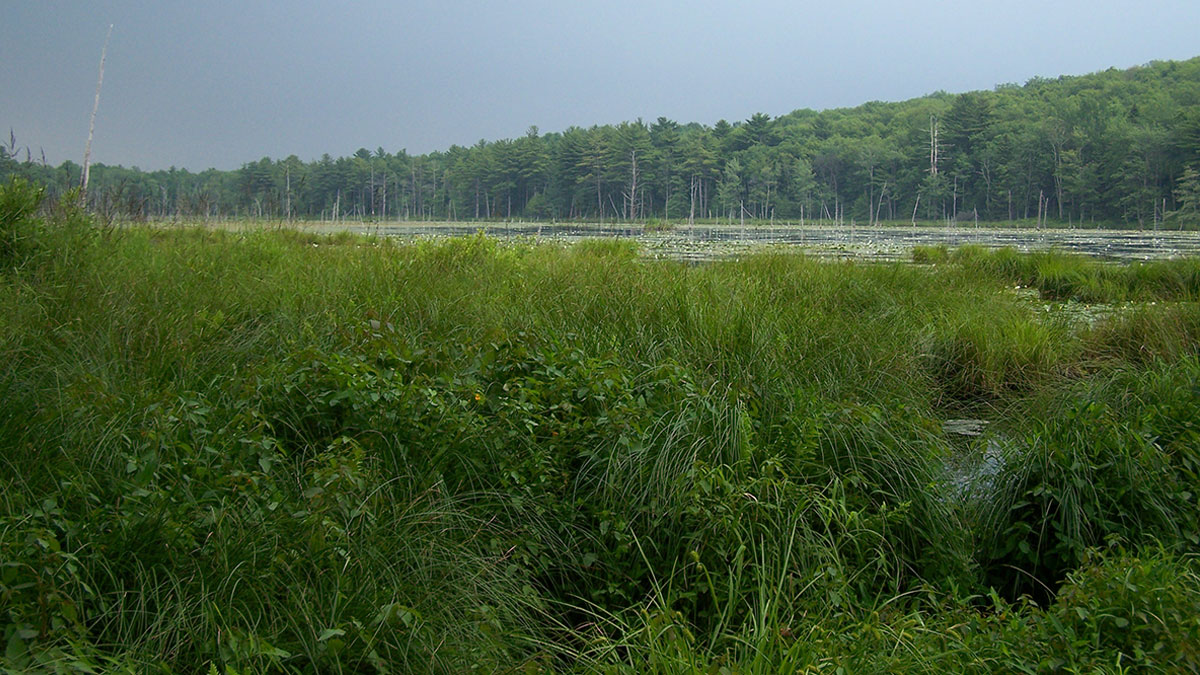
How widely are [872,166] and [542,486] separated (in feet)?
202

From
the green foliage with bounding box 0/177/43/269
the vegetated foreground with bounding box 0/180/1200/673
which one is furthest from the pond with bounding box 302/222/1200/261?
the vegetated foreground with bounding box 0/180/1200/673

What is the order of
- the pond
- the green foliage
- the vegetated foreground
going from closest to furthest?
the vegetated foreground → the green foliage → the pond

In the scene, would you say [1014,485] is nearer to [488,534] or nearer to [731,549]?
[731,549]

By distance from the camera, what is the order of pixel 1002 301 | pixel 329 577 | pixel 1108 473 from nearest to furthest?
pixel 329 577, pixel 1108 473, pixel 1002 301

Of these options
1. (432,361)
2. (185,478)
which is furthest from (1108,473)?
(185,478)

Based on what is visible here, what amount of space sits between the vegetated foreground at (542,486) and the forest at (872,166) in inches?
1316

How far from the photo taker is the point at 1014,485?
3432mm

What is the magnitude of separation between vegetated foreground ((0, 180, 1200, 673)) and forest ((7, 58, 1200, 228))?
110 ft

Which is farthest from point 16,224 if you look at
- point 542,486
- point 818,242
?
point 818,242

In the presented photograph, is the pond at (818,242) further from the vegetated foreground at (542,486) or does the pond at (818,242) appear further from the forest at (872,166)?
the forest at (872,166)

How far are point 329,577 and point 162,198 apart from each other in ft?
25.7

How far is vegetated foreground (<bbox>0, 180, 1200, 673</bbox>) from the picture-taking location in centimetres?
210

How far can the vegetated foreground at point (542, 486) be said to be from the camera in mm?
2098

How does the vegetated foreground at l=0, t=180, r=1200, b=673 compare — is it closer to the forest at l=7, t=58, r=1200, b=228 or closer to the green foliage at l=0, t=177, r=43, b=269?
the green foliage at l=0, t=177, r=43, b=269
